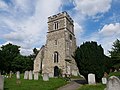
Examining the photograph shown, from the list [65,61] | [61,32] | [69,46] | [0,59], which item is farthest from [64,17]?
[0,59]

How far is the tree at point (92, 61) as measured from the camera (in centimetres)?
2174

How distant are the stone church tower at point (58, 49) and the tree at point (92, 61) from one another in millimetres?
16296

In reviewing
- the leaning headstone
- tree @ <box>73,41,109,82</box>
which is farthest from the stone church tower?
the leaning headstone

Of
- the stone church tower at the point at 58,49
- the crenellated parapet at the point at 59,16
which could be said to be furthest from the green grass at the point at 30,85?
the crenellated parapet at the point at 59,16

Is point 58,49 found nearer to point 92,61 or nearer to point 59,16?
point 59,16

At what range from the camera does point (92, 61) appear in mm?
22078

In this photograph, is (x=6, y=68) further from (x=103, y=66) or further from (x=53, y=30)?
(x=103, y=66)

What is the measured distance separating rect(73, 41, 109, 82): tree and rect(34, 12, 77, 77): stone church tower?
53.5 ft

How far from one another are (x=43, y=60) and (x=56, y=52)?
385cm

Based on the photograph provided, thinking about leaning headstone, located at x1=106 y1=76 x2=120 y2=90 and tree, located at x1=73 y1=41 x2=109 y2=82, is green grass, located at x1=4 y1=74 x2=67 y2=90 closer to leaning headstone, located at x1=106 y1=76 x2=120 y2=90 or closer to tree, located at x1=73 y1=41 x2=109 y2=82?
tree, located at x1=73 y1=41 x2=109 y2=82

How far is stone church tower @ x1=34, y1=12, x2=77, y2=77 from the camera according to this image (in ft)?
133

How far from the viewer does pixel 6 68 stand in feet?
174

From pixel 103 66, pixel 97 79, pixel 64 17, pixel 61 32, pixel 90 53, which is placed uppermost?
pixel 64 17

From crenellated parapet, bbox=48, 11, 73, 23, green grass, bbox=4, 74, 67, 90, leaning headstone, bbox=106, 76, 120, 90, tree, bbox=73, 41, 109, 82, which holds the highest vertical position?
crenellated parapet, bbox=48, 11, 73, 23
